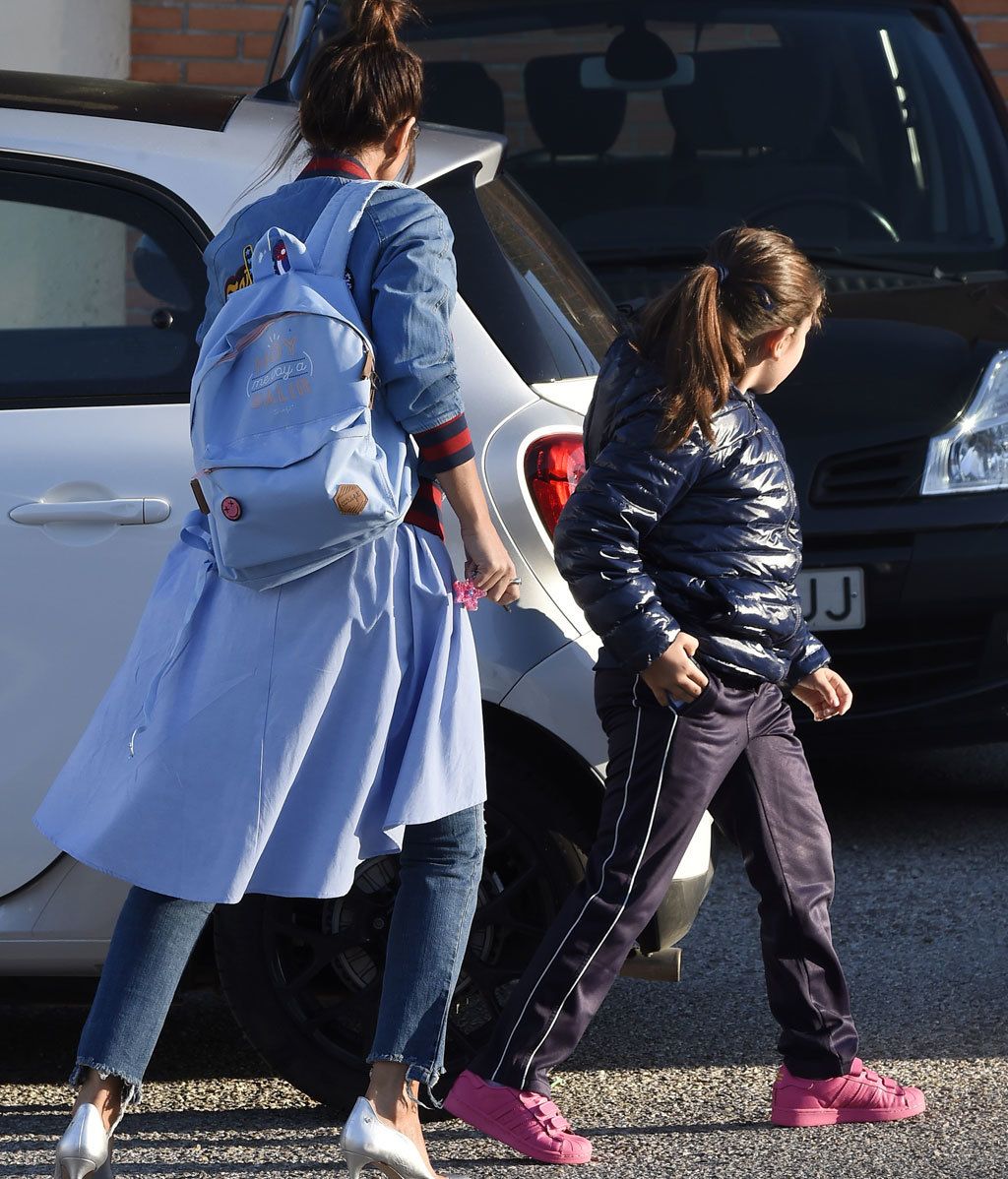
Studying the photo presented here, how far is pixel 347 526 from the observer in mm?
2480

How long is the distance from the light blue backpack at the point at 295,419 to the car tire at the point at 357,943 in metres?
0.68

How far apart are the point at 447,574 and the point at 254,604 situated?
0.87 feet

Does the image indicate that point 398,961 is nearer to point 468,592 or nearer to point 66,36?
point 468,592

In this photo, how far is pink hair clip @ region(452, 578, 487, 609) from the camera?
2.64 m

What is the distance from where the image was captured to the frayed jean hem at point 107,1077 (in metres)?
2.63

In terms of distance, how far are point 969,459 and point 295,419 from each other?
2295 millimetres

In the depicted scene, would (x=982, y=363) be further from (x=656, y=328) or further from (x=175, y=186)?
(x=175, y=186)

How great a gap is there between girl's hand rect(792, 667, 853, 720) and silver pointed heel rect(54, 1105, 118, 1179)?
126 centimetres

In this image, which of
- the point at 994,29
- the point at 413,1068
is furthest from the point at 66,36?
the point at 413,1068

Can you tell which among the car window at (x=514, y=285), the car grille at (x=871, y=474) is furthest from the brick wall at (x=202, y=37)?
the car window at (x=514, y=285)

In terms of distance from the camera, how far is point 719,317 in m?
2.88

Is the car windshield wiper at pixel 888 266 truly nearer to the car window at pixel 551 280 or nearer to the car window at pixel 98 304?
the car window at pixel 551 280

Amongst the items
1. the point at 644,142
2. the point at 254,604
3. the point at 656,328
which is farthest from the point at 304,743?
the point at 644,142

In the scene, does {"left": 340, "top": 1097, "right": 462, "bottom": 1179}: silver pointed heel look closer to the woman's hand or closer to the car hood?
the woman's hand
